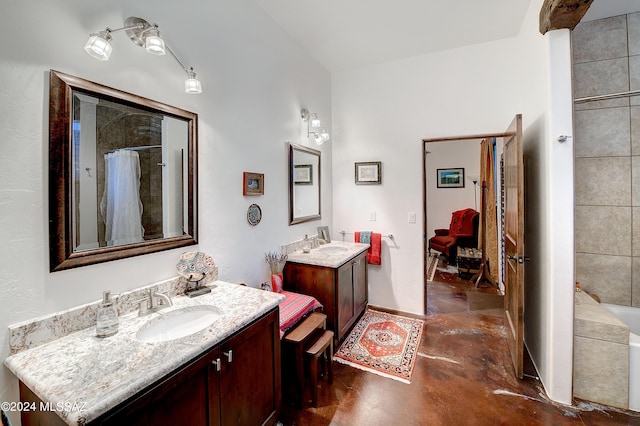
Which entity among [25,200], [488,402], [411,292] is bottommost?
[488,402]

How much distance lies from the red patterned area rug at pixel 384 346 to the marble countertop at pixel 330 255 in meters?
0.77

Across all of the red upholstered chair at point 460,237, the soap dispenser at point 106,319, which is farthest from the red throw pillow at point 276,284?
the red upholstered chair at point 460,237

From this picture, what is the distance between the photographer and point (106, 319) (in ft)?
3.88

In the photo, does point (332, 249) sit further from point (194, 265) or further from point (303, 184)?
point (194, 265)

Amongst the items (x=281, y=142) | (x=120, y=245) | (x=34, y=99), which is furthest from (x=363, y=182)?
(x=34, y=99)

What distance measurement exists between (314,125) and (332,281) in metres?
1.54

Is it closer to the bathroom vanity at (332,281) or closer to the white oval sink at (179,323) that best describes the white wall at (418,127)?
the bathroom vanity at (332,281)

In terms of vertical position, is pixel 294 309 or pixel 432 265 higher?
pixel 294 309

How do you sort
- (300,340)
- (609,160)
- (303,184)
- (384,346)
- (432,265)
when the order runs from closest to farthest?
(300,340) < (609,160) < (384,346) < (303,184) < (432,265)

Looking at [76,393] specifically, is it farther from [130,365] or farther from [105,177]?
[105,177]

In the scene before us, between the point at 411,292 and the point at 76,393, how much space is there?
9.89 ft

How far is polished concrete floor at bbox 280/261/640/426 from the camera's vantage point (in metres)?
1.73

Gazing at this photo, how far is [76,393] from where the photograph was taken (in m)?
0.83
